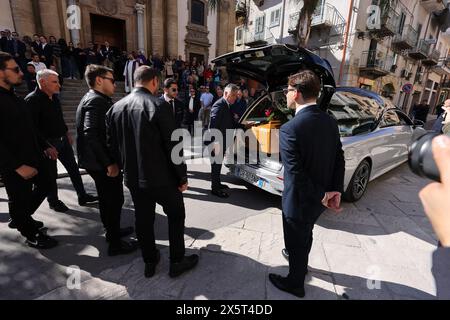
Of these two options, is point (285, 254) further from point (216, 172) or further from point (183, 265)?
point (216, 172)

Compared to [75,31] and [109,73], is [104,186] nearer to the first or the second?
[109,73]

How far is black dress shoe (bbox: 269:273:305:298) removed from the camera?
2.09 metres

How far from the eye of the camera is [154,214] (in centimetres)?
217

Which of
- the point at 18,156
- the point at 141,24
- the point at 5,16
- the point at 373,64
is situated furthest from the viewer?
the point at 373,64

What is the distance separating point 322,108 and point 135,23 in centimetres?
1385

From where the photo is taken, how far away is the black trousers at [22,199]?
2.44 m

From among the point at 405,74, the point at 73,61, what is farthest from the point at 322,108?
the point at 405,74

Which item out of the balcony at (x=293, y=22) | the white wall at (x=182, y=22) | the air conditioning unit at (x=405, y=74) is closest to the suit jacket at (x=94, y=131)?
the white wall at (x=182, y=22)

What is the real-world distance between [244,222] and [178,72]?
1048 cm

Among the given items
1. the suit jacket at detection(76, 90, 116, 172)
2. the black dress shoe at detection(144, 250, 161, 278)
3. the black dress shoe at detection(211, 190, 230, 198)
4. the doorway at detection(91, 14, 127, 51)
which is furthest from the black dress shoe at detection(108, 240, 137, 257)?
the doorway at detection(91, 14, 127, 51)

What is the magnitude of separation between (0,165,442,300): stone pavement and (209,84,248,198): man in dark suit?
39.3 inches

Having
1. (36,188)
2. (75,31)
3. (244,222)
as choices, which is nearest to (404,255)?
(244,222)

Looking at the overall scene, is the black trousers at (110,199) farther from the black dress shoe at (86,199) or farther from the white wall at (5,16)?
the white wall at (5,16)
